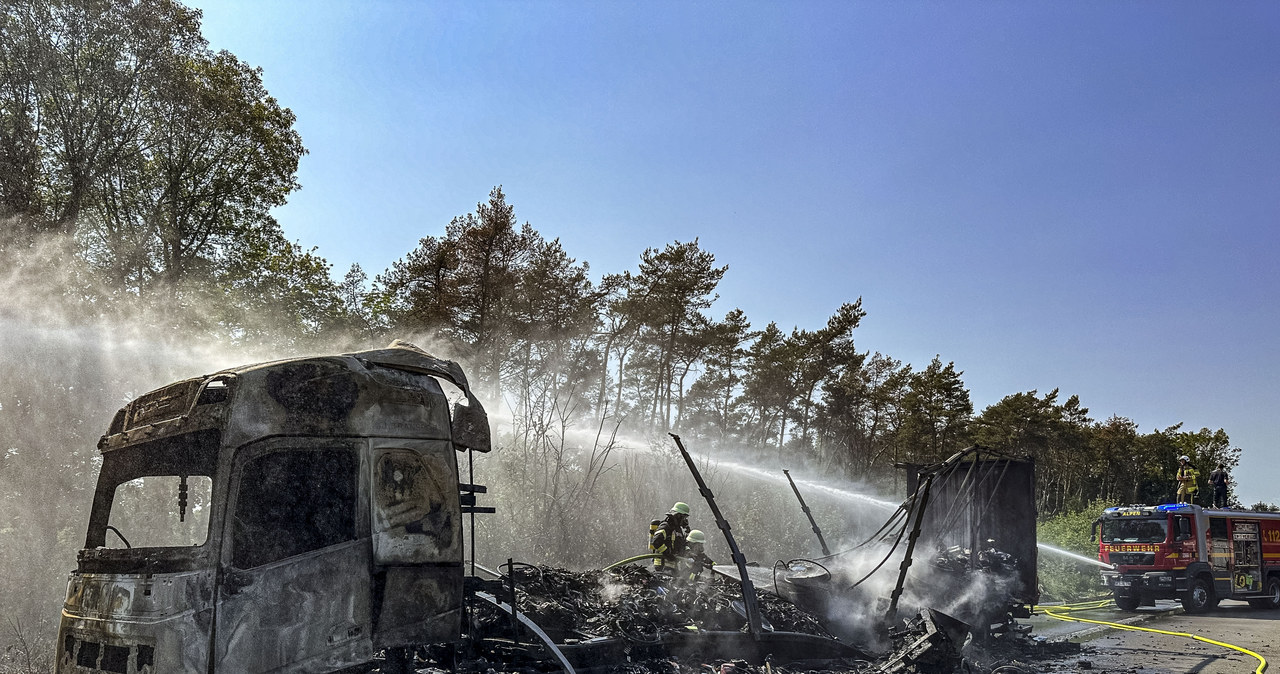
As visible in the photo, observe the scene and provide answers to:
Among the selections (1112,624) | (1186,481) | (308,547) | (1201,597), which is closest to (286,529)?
(308,547)

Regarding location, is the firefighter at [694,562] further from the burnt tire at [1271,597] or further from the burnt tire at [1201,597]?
the burnt tire at [1271,597]

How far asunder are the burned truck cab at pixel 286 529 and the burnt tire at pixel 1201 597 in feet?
75.3

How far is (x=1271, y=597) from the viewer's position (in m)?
23.1

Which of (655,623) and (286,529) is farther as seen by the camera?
(655,623)

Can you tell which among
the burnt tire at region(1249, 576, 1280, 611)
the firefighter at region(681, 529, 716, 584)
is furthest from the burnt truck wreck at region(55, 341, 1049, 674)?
the burnt tire at region(1249, 576, 1280, 611)

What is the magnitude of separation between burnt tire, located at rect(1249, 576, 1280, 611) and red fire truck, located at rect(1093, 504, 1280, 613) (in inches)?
2.3

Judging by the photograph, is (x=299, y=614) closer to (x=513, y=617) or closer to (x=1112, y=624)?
(x=513, y=617)

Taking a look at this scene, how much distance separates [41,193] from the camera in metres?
17.4

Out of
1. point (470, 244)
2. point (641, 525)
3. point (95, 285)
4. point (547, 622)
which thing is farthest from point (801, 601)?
point (470, 244)

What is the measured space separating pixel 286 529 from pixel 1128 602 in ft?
76.9

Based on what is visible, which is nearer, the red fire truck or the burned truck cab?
the burned truck cab

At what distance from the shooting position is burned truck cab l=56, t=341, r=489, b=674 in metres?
4.36

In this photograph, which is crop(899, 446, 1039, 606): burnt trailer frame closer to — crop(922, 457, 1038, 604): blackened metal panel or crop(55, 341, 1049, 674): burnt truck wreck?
crop(922, 457, 1038, 604): blackened metal panel

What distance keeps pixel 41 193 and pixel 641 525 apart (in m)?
16.7
